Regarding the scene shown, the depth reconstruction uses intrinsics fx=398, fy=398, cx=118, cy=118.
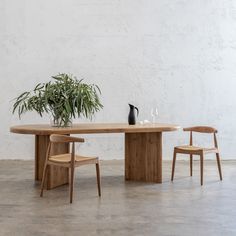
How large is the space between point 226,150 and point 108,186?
2996 millimetres

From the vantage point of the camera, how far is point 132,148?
5.07 m

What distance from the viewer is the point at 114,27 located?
22.3 ft

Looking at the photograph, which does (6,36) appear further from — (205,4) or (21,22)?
(205,4)

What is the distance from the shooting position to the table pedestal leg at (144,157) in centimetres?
492

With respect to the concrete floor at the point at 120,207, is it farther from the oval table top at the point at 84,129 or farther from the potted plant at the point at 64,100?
the potted plant at the point at 64,100

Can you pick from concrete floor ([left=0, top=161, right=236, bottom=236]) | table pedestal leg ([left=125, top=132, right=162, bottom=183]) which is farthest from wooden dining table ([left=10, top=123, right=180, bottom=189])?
concrete floor ([left=0, top=161, right=236, bottom=236])

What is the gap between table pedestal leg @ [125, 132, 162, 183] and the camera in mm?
4922

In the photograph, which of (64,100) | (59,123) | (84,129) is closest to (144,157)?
(84,129)

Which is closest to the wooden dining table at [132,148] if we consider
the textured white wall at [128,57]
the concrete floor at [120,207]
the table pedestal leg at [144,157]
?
the table pedestal leg at [144,157]

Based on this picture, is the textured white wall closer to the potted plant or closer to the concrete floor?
the concrete floor

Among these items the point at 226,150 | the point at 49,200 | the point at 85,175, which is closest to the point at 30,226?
the point at 49,200

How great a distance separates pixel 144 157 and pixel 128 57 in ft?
7.87

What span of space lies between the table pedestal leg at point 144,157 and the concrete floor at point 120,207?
0.56ft

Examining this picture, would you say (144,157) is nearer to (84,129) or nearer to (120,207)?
(84,129)
